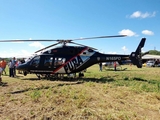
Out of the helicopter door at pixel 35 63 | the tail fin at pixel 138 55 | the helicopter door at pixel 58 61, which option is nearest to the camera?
the helicopter door at pixel 58 61

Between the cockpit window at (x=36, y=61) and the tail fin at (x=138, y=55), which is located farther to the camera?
the tail fin at (x=138, y=55)

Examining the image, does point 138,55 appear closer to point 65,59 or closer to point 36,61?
point 65,59

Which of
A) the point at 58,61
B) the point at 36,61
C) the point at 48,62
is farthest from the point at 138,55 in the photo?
the point at 36,61

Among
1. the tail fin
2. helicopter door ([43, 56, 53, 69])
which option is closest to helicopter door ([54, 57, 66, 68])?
helicopter door ([43, 56, 53, 69])

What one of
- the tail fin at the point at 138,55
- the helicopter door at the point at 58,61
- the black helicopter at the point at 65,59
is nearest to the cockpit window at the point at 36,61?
the black helicopter at the point at 65,59

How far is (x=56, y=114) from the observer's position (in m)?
5.82

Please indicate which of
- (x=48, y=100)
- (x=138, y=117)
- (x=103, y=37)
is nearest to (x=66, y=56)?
(x=103, y=37)

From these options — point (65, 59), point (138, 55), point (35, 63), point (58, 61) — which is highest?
point (138, 55)

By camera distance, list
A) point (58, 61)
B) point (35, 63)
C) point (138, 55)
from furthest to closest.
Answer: point (138, 55) < point (35, 63) < point (58, 61)

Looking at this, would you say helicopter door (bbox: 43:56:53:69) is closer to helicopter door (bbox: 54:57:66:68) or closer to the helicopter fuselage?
the helicopter fuselage

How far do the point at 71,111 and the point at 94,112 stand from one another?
2.74 feet

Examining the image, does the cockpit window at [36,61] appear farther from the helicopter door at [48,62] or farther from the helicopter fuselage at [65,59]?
the helicopter door at [48,62]

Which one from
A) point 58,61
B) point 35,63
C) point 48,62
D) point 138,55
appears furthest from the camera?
point 138,55

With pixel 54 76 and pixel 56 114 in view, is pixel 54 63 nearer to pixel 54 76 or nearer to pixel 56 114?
pixel 54 76
